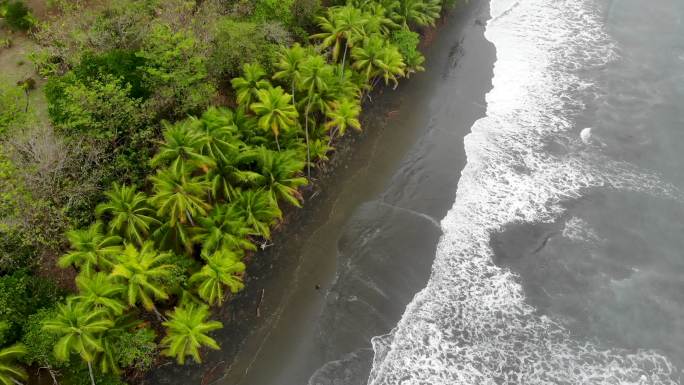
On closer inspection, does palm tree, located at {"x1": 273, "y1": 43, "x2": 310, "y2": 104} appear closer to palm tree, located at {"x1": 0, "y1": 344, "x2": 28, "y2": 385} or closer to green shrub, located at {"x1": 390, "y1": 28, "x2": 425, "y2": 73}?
green shrub, located at {"x1": 390, "y1": 28, "x2": 425, "y2": 73}

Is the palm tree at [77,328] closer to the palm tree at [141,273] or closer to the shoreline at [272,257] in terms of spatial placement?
the palm tree at [141,273]

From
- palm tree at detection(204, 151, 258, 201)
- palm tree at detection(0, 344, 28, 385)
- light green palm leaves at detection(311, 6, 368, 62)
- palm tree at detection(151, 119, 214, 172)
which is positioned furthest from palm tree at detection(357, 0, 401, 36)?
palm tree at detection(0, 344, 28, 385)

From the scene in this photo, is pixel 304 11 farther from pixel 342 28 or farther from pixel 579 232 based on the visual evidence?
pixel 579 232

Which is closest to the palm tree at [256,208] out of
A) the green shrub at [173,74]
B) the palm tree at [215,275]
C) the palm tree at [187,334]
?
the palm tree at [215,275]

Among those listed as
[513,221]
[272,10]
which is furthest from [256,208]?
[513,221]

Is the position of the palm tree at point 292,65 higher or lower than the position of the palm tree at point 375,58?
higher

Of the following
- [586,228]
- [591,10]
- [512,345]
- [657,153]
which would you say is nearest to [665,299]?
[586,228]

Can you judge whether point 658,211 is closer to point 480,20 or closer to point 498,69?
point 498,69
